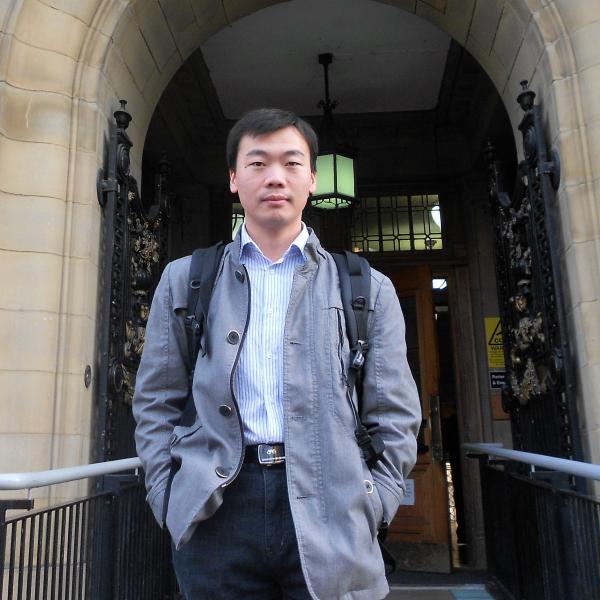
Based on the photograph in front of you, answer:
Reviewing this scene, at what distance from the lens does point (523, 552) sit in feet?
13.0

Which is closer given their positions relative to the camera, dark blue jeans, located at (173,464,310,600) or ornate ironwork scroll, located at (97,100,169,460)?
dark blue jeans, located at (173,464,310,600)

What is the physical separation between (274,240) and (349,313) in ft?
0.96

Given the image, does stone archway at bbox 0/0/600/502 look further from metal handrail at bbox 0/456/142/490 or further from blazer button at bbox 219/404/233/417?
blazer button at bbox 219/404/233/417

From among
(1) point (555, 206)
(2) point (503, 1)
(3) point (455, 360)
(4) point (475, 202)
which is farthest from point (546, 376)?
(4) point (475, 202)

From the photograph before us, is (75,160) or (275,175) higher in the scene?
(75,160)

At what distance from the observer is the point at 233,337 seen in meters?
1.60

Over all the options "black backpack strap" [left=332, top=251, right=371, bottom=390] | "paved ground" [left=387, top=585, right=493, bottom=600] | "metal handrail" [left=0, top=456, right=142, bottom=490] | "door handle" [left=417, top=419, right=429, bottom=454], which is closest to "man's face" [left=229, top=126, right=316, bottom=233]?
"black backpack strap" [left=332, top=251, right=371, bottom=390]

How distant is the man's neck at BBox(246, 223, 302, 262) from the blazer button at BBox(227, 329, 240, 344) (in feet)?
0.87

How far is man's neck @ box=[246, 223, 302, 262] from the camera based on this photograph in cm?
176

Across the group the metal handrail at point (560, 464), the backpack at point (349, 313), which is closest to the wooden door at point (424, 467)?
the metal handrail at point (560, 464)

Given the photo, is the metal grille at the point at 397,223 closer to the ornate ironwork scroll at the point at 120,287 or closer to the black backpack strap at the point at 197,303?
the ornate ironwork scroll at the point at 120,287

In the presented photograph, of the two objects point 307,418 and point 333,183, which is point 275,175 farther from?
point 333,183

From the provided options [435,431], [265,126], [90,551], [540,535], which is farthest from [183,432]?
[435,431]

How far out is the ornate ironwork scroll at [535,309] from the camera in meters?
3.68
